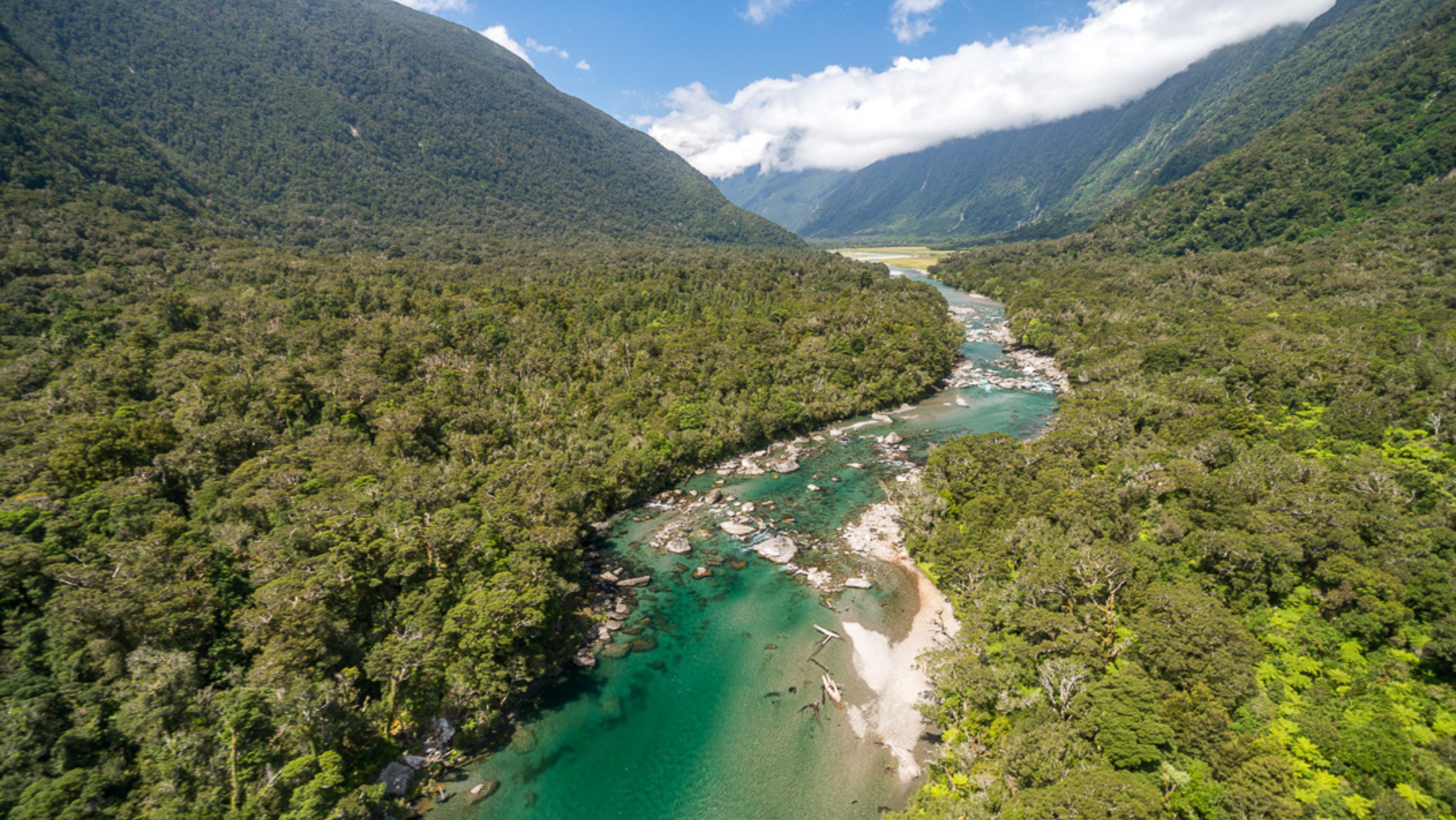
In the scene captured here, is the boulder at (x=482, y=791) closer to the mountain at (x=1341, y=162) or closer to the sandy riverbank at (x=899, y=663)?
the sandy riverbank at (x=899, y=663)

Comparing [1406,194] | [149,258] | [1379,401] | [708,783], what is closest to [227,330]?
[149,258]

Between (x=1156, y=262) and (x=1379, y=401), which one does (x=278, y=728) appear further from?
(x=1156, y=262)

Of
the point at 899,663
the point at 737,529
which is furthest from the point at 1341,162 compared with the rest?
the point at 899,663

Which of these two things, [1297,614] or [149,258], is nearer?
[1297,614]

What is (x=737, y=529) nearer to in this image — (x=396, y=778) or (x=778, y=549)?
(x=778, y=549)

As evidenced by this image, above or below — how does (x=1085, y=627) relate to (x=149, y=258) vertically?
below

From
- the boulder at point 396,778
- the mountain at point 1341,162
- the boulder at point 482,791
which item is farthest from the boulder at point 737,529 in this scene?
the mountain at point 1341,162

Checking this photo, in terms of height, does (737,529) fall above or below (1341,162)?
below
